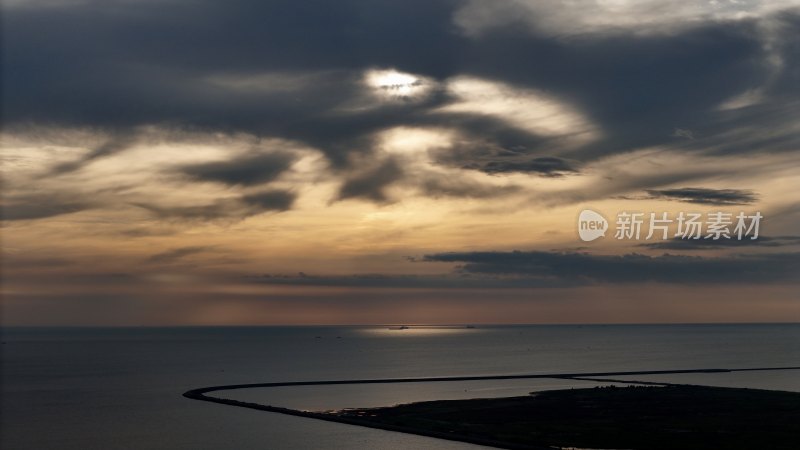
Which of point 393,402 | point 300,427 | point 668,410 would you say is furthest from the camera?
point 393,402

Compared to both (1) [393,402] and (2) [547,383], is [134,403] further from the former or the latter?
(2) [547,383]

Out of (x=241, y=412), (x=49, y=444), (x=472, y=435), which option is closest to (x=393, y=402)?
(x=241, y=412)

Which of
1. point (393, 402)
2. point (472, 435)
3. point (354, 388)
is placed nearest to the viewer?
point (472, 435)

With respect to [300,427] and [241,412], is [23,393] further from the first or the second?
[300,427]

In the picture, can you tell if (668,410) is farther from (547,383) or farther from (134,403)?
(134,403)

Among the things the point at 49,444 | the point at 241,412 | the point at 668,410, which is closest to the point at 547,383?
the point at 668,410

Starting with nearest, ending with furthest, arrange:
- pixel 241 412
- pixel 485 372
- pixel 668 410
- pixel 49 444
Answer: pixel 49 444
pixel 668 410
pixel 241 412
pixel 485 372

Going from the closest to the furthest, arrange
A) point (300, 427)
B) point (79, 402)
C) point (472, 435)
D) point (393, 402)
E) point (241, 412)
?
point (472, 435), point (300, 427), point (241, 412), point (393, 402), point (79, 402)

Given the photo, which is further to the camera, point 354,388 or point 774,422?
point 354,388
